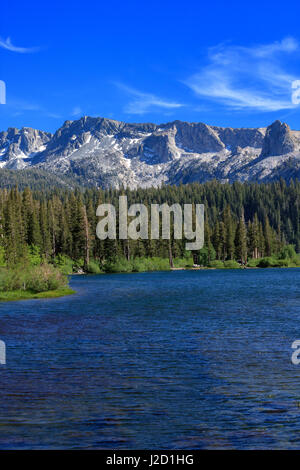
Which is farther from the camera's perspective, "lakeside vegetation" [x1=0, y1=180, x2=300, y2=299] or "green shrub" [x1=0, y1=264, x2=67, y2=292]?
"lakeside vegetation" [x1=0, y1=180, x2=300, y2=299]

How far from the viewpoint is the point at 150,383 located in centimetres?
1708

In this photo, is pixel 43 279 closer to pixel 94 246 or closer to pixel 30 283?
pixel 30 283

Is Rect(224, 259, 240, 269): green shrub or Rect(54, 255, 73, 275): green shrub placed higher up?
Rect(54, 255, 73, 275): green shrub

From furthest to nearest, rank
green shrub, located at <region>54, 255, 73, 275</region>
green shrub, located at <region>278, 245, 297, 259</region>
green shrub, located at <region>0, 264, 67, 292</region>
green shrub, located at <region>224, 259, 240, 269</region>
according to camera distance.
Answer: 1. green shrub, located at <region>278, 245, 297, 259</region>
2. green shrub, located at <region>224, 259, 240, 269</region>
3. green shrub, located at <region>54, 255, 73, 275</region>
4. green shrub, located at <region>0, 264, 67, 292</region>

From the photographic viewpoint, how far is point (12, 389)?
16.5m

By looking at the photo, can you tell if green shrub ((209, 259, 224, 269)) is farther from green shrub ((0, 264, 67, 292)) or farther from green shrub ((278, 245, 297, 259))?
green shrub ((0, 264, 67, 292))

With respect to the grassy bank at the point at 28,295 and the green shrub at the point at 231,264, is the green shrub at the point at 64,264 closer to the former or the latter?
the green shrub at the point at 231,264

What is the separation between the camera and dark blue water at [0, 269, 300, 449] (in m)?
12.3

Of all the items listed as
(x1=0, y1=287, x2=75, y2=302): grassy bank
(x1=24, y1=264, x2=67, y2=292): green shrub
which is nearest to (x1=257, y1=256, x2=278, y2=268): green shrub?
(x1=24, y1=264, x2=67, y2=292): green shrub

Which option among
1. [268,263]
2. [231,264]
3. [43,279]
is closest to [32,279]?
[43,279]
